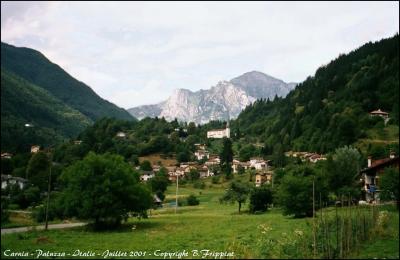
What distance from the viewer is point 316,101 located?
170 m

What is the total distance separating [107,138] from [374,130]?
9402 centimetres

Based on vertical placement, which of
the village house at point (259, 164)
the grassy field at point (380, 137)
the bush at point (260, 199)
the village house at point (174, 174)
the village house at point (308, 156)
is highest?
the grassy field at point (380, 137)

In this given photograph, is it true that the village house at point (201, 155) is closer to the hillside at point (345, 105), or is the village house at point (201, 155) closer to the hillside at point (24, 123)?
the hillside at point (345, 105)

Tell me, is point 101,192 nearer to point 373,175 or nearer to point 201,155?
point 373,175

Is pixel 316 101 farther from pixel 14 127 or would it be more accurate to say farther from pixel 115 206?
pixel 115 206

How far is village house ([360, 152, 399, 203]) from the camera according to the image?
2355 inches

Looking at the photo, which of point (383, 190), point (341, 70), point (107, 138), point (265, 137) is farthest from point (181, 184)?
point (341, 70)

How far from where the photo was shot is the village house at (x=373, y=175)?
59.8m

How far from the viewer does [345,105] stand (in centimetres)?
15425

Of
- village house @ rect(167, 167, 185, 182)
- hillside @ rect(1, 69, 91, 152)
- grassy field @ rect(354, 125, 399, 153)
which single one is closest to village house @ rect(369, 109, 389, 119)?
grassy field @ rect(354, 125, 399, 153)

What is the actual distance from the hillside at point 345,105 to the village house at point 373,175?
191 ft

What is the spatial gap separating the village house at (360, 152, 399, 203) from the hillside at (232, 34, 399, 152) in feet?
191

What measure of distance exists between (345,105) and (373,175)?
9287 centimetres

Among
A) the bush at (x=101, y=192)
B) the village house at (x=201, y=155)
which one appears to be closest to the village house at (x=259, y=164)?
the village house at (x=201, y=155)
